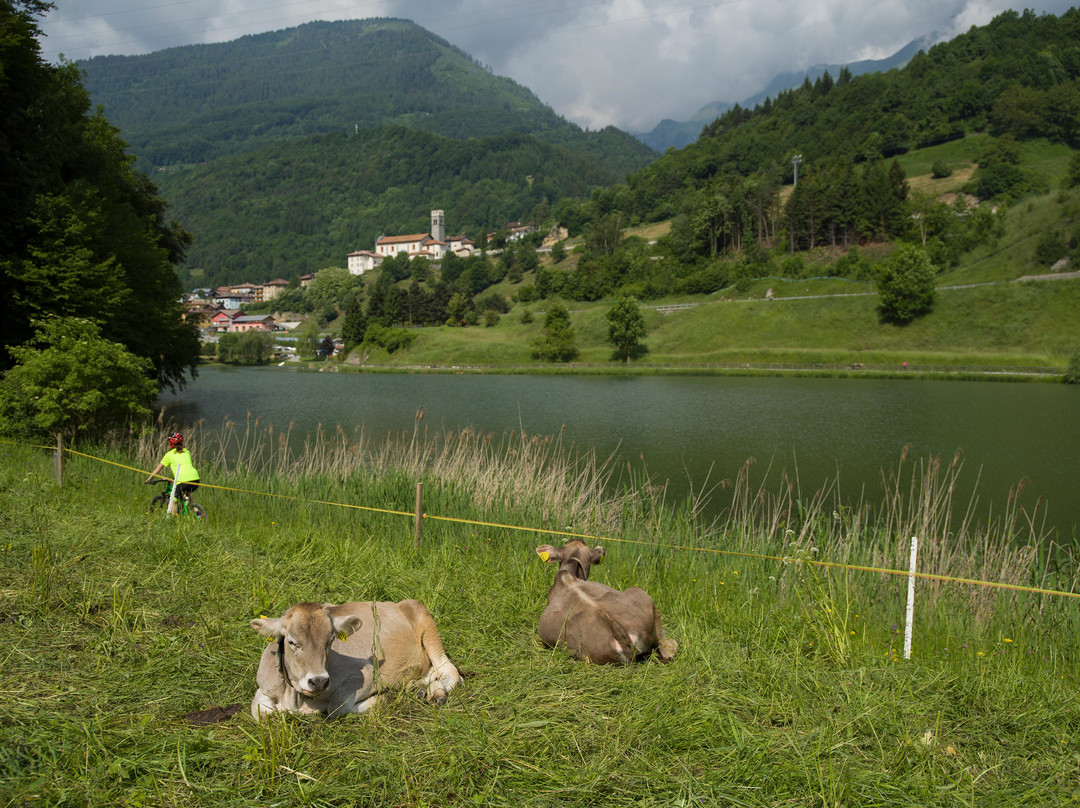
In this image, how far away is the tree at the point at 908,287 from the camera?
6619 cm

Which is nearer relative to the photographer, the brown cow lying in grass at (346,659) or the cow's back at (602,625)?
the brown cow lying in grass at (346,659)

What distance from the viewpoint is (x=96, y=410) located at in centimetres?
1530

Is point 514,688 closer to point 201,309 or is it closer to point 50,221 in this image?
point 50,221

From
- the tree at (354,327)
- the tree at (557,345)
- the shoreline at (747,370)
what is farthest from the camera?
the tree at (354,327)

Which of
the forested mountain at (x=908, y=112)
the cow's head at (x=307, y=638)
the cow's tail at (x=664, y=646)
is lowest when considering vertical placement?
the cow's tail at (x=664, y=646)

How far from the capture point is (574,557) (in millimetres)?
5617

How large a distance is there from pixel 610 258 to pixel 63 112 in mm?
92005

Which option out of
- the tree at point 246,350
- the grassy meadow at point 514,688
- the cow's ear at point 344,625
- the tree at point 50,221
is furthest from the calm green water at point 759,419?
the tree at point 246,350

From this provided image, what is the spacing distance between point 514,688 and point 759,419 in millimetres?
27941

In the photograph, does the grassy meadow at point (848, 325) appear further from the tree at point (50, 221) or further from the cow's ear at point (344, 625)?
the cow's ear at point (344, 625)

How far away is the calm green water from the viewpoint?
19.4 meters

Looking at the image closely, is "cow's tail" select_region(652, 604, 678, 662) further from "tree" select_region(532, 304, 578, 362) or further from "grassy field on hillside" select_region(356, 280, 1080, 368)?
"tree" select_region(532, 304, 578, 362)

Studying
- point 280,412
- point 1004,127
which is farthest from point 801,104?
point 280,412

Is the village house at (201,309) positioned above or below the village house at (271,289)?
below
